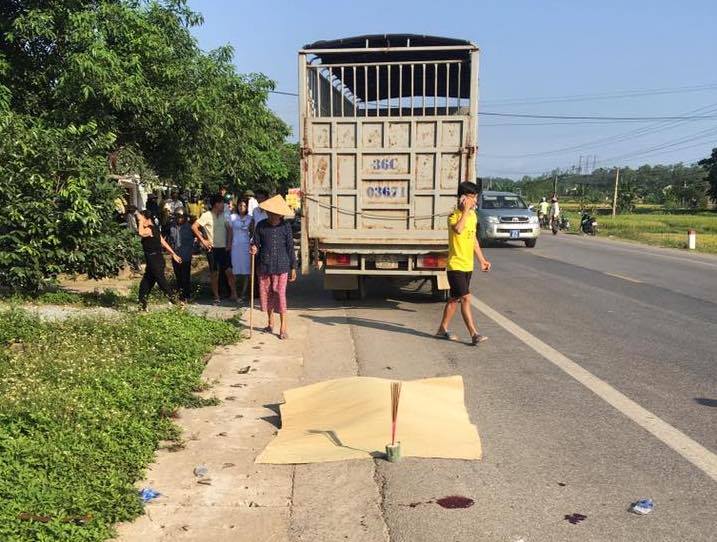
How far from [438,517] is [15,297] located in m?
7.70

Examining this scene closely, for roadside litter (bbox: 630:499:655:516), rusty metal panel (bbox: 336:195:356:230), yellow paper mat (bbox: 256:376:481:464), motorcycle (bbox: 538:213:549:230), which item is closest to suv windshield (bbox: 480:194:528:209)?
motorcycle (bbox: 538:213:549:230)

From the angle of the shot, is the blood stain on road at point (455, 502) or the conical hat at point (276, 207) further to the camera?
the conical hat at point (276, 207)

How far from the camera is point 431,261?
873 cm

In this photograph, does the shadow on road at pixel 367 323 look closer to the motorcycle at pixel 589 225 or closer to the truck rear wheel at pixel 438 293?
the truck rear wheel at pixel 438 293

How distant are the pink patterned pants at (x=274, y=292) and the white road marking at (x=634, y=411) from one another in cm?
283

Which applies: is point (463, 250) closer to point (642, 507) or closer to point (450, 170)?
point (450, 170)

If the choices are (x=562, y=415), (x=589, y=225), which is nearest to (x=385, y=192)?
(x=562, y=415)

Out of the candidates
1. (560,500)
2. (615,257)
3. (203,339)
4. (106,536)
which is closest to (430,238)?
(203,339)

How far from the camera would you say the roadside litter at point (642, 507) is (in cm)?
328

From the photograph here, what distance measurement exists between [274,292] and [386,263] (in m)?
1.87

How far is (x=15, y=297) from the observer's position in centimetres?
884

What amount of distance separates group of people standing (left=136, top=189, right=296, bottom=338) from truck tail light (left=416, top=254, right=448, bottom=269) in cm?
186

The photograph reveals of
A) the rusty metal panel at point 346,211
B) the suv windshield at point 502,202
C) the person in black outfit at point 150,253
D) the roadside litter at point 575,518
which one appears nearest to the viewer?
the roadside litter at point 575,518

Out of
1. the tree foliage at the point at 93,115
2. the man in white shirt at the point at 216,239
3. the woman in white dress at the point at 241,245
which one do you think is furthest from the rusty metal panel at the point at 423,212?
the tree foliage at the point at 93,115
